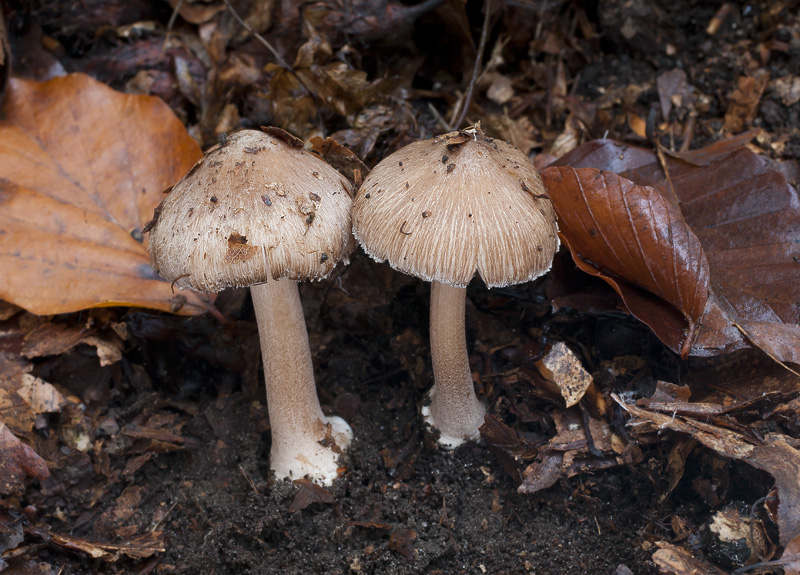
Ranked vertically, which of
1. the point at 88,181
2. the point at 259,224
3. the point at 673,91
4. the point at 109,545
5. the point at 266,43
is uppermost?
the point at 266,43

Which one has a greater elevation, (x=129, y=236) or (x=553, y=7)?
(x=553, y=7)

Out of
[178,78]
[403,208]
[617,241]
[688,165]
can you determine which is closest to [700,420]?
[617,241]

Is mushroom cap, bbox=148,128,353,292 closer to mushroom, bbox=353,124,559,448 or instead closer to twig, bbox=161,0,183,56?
mushroom, bbox=353,124,559,448

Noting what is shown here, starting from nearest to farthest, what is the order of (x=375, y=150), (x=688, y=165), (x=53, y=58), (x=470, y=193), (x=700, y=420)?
(x=470, y=193), (x=700, y=420), (x=688, y=165), (x=375, y=150), (x=53, y=58)

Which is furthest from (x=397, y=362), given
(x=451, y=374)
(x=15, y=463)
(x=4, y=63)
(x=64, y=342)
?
(x=4, y=63)

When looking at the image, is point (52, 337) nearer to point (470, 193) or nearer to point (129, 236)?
point (129, 236)

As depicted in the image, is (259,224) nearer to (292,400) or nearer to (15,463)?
(292,400)
